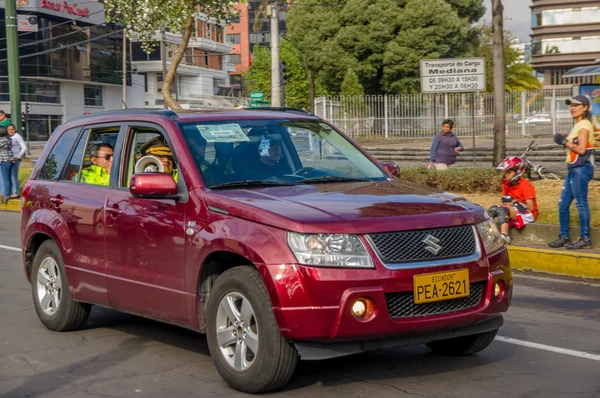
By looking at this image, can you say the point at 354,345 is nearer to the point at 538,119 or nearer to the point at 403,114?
the point at 538,119

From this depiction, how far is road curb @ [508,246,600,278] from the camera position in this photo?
1033cm

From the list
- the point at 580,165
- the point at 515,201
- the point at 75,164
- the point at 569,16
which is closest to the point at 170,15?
the point at 515,201

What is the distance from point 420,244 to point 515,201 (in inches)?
274

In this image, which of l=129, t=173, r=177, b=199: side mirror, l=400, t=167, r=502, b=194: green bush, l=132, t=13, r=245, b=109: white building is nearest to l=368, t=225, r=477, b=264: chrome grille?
l=129, t=173, r=177, b=199: side mirror

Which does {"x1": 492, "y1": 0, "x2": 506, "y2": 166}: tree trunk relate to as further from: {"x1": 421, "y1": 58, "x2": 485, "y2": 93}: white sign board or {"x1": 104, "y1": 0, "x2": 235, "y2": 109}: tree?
{"x1": 104, "y1": 0, "x2": 235, "y2": 109}: tree

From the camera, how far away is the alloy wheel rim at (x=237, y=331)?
5.41 metres

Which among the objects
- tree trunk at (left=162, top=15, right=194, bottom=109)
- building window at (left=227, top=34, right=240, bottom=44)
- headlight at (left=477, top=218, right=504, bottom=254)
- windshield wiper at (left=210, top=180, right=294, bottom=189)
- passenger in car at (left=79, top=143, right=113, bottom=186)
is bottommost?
headlight at (left=477, top=218, right=504, bottom=254)

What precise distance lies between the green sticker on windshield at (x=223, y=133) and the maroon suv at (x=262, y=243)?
14 millimetres

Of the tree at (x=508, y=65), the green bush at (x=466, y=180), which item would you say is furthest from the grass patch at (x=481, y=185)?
the tree at (x=508, y=65)

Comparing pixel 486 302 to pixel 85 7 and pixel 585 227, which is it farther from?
pixel 85 7

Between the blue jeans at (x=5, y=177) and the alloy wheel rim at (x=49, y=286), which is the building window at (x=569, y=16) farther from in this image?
the alloy wheel rim at (x=49, y=286)

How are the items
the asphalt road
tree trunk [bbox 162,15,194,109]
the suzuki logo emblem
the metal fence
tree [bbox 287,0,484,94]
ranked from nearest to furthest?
the suzuki logo emblem → the asphalt road → tree trunk [bbox 162,15,194,109] → the metal fence → tree [bbox 287,0,484,94]

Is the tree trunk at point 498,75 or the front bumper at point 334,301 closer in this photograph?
the front bumper at point 334,301

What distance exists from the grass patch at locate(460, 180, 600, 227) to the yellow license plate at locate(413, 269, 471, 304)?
6.57 m
